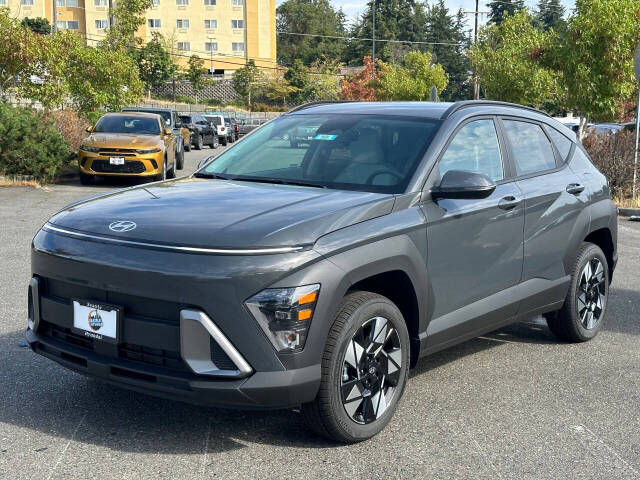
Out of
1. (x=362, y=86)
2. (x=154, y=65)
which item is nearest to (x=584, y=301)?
(x=362, y=86)

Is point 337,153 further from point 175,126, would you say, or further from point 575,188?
point 175,126

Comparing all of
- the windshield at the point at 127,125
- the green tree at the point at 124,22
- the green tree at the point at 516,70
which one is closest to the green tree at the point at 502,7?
the green tree at the point at 516,70

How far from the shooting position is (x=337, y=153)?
5223 millimetres

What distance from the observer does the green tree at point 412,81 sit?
5448 cm

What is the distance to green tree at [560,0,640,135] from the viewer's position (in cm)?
1848

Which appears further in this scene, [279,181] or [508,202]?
[508,202]

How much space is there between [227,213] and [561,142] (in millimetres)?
3242

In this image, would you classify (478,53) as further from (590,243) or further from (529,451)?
(529,451)

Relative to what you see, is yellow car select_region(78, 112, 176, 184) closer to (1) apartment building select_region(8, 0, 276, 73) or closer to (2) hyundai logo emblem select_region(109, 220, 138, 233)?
(2) hyundai logo emblem select_region(109, 220, 138, 233)

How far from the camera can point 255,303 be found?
12.5ft

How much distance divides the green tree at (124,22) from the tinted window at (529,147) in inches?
978

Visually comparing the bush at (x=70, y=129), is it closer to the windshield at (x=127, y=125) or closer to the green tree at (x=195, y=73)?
the windshield at (x=127, y=125)

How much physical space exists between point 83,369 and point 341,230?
1470 millimetres

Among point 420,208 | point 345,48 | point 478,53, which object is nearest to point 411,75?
point 478,53
